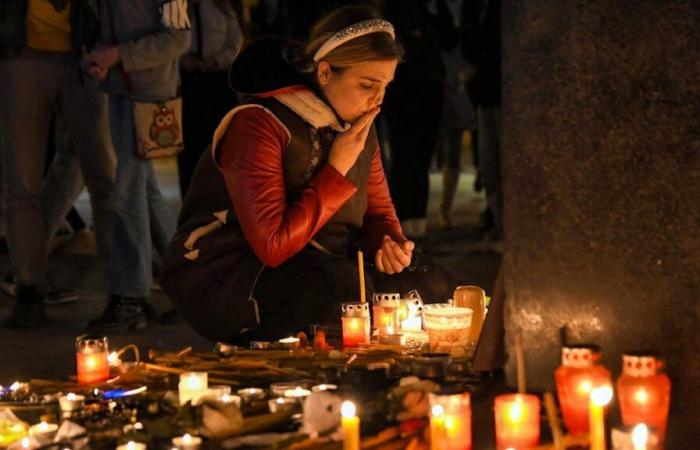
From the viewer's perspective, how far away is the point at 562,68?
3.76 m

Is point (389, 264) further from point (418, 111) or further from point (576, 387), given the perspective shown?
point (418, 111)

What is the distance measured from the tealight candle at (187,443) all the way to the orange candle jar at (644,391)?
106cm

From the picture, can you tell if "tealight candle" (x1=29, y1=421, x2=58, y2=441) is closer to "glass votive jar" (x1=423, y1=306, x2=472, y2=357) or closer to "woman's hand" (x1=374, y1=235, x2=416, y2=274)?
"glass votive jar" (x1=423, y1=306, x2=472, y2=357)

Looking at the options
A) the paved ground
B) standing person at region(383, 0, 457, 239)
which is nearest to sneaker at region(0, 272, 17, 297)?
the paved ground

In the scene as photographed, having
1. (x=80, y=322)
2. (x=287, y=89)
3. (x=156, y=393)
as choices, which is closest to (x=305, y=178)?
(x=287, y=89)

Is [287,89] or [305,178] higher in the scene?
[287,89]

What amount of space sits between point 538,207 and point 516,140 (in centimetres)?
20

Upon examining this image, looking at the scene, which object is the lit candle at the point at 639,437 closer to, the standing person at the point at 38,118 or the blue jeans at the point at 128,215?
the blue jeans at the point at 128,215

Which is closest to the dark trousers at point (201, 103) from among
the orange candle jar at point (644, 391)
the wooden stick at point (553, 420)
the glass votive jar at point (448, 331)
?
the glass votive jar at point (448, 331)

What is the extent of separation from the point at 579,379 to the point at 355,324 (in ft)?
4.41

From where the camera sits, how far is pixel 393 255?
5141mm

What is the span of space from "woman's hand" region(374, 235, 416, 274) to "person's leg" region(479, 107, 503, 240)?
4936 mm

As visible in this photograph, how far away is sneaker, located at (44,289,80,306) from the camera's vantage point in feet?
25.7

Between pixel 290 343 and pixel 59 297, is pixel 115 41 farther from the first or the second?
pixel 290 343
